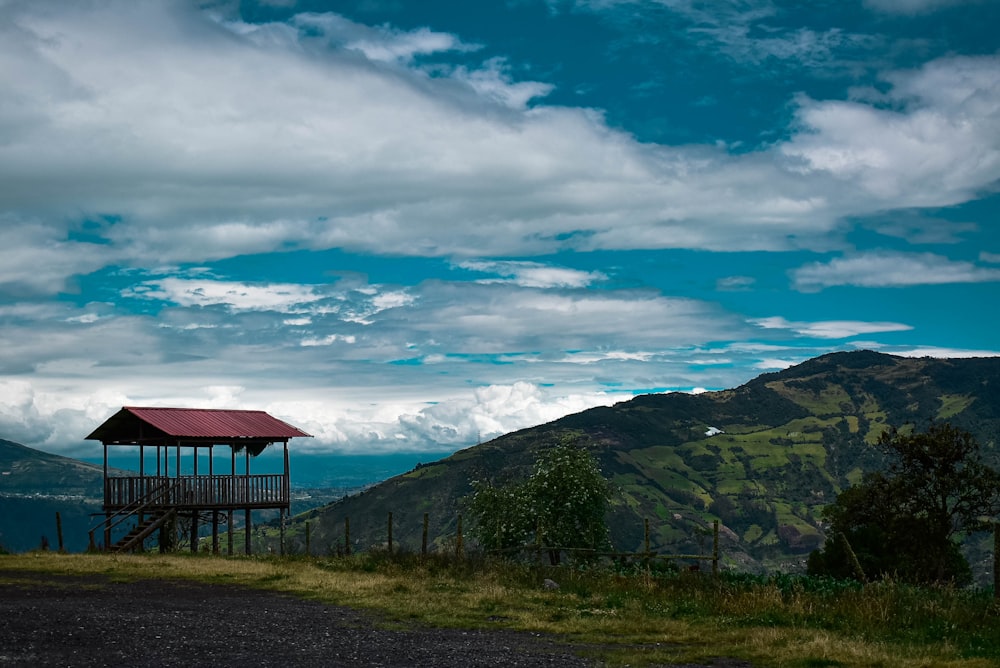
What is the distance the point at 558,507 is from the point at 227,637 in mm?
34900

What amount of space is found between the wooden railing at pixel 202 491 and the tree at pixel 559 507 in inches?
510

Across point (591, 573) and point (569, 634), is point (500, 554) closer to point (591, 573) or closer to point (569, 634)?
point (591, 573)

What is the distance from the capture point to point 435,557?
3488 centimetres

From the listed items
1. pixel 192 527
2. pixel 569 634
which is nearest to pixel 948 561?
pixel 192 527

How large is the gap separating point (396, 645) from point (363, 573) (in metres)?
16.0

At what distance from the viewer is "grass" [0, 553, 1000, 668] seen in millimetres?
18938

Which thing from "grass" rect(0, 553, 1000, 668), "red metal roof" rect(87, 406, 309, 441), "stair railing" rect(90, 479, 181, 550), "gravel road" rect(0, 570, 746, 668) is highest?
"red metal roof" rect(87, 406, 309, 441)

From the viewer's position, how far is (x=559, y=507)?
53.1m

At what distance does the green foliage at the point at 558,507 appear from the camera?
172 feet

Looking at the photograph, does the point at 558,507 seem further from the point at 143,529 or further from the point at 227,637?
the point at 227,637

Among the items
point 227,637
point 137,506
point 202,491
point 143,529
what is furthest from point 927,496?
point 227,637

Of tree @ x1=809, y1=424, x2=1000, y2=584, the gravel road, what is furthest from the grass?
tree @ x1=809, y1=424, x2=1000, y2=584

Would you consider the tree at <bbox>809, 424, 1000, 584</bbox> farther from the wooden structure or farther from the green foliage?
the wooden structure

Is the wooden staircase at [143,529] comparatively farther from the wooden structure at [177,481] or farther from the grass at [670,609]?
the grass at [670,609]
